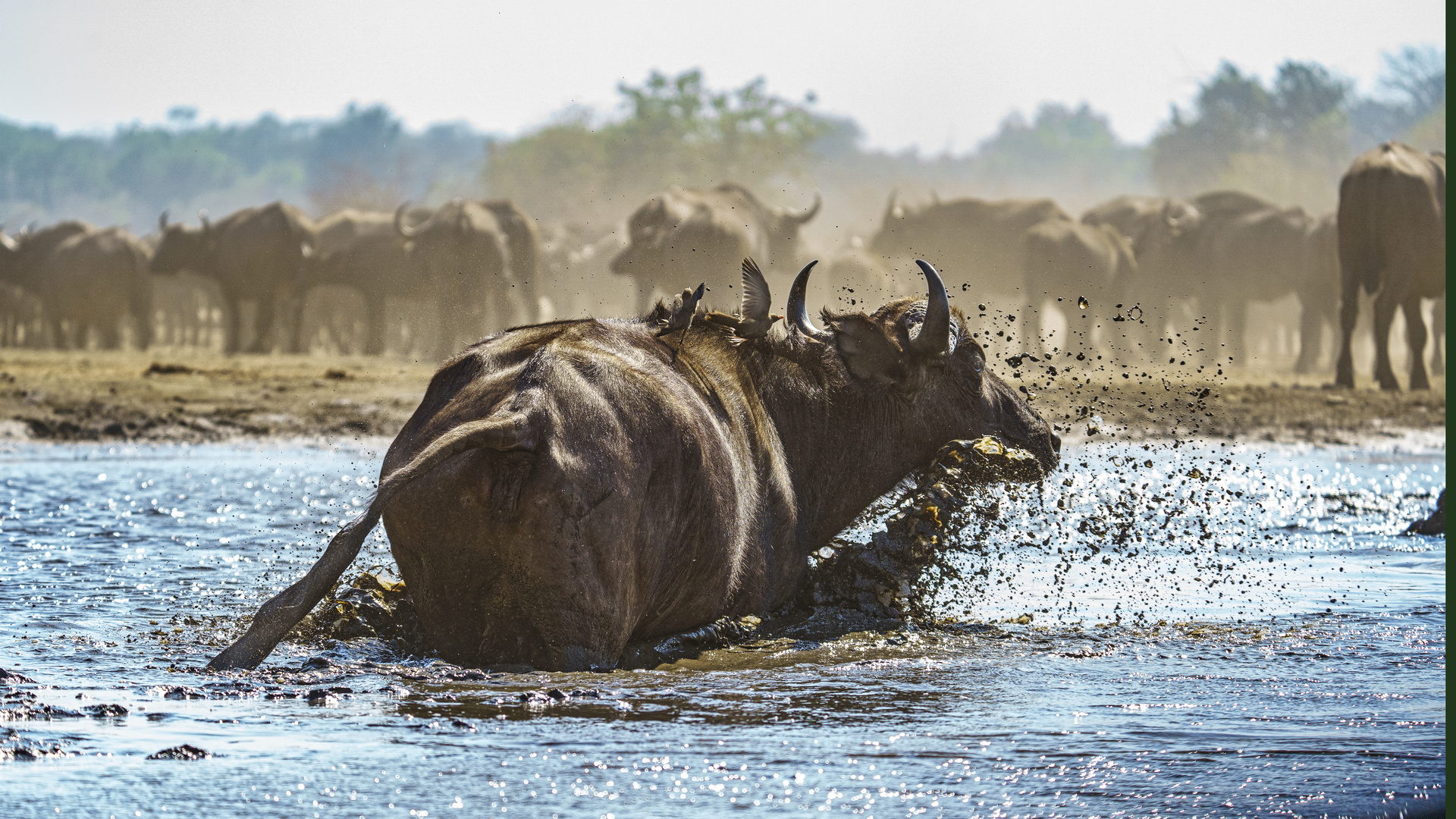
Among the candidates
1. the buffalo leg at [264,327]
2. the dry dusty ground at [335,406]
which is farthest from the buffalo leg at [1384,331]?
the buffalo leg at [264,327]

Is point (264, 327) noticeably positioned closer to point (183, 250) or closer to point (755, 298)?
point (183, 250)

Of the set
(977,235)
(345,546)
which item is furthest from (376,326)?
(345,546)

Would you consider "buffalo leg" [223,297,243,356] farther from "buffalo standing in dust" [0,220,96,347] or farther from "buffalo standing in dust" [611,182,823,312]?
"buffalo standing in dust" [611,182,823,312]

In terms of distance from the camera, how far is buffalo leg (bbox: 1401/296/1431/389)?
19250 mm

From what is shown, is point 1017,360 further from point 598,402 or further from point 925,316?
point 598,402

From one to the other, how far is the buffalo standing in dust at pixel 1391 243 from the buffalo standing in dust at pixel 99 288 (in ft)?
68.6

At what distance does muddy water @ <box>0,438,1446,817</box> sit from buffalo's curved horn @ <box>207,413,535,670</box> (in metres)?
0.16

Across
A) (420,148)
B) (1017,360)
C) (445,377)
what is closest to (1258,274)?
(1017,360)

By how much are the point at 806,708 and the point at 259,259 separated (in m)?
26.4

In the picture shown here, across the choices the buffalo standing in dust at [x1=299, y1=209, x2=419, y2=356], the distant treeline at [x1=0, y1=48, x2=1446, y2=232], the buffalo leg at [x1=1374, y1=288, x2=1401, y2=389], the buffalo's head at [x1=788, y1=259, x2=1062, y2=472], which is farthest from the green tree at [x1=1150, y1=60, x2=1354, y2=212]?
the buffalo's head at [x1=788, y1=259, x2=1062, y2=472]

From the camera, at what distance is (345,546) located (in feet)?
14.4

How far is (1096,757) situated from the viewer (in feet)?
13.0

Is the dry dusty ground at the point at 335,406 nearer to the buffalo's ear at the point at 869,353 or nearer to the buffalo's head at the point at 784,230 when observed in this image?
the buffalo's ear at the point at 869,353

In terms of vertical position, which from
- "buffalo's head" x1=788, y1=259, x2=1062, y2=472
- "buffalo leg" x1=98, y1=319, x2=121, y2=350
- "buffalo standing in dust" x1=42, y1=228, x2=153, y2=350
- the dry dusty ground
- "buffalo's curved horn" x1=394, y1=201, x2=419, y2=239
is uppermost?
"buffalo's curved horn" x1=394, y1=201, x2=419, y2=239
